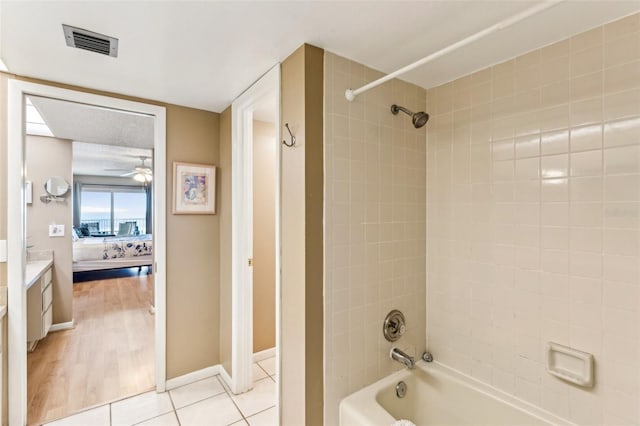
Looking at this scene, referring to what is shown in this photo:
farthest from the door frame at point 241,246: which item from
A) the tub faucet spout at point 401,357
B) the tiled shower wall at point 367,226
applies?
the tub faucet spout at point 401,357

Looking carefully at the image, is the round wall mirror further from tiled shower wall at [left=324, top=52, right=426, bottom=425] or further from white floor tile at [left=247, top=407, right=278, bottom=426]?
tiled shower wall at [left=324, top=52, right=426, bottom=425]

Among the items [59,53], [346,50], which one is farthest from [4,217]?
[346,50]

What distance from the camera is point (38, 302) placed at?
2.89 meters

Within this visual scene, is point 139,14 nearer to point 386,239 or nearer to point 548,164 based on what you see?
point 386,239

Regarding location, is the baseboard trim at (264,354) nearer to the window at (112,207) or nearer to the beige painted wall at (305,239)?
the beige painted wall at (305,239)

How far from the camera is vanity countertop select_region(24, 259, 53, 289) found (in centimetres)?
260

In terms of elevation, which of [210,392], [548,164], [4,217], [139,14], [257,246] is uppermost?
[139,14]

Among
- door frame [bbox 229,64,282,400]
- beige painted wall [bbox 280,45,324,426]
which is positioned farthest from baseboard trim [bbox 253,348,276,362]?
beige painted wall [bbox 280,45,324,426]

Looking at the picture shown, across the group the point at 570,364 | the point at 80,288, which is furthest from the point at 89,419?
the point at 80,288

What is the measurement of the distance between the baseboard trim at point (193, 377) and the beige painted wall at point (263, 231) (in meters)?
0.40

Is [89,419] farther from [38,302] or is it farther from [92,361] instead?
[38,302]

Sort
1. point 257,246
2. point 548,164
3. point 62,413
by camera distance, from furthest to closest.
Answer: point 257,246 < point 62,413 < point 548,164

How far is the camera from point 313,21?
4.34ft

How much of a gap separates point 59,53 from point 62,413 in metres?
2.29
